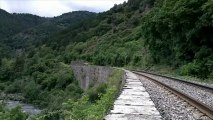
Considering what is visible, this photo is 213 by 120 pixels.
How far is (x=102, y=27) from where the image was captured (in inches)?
6486

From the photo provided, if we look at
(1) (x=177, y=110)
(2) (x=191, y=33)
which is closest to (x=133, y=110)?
(1) (x=177, y=110)

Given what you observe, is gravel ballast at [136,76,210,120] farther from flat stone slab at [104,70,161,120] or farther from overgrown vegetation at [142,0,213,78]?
overgrown vegetation at [142,0,213,78]

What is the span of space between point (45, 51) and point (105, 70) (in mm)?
128589

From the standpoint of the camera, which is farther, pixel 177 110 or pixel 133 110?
pixel 177 110

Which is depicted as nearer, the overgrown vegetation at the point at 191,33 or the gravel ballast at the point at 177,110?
the gravel ballast at the point at 177,110

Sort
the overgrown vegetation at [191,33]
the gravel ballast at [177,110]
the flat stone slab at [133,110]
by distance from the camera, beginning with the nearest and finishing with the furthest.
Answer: the flat stone slab at [133,110] → the gravel ballast at [177,110] → the overgrown vegetation at [191,33]

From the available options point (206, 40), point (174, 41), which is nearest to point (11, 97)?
point (174, 41)

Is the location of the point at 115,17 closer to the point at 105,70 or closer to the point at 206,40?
the point at 105,70

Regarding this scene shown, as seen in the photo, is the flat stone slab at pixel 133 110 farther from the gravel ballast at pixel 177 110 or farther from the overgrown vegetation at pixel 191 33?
the overgrown vegetation at pixel 191 33

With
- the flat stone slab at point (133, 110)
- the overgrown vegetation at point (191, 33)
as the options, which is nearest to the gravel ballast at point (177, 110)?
the flat stone slab at point (133, 110)

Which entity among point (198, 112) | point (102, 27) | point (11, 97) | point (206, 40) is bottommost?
point (11, 97)

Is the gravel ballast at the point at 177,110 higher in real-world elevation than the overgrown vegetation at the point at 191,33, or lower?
lower

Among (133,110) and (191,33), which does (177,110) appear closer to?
(133,110)

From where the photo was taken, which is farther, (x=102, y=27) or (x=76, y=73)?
(x=102, y=27)
